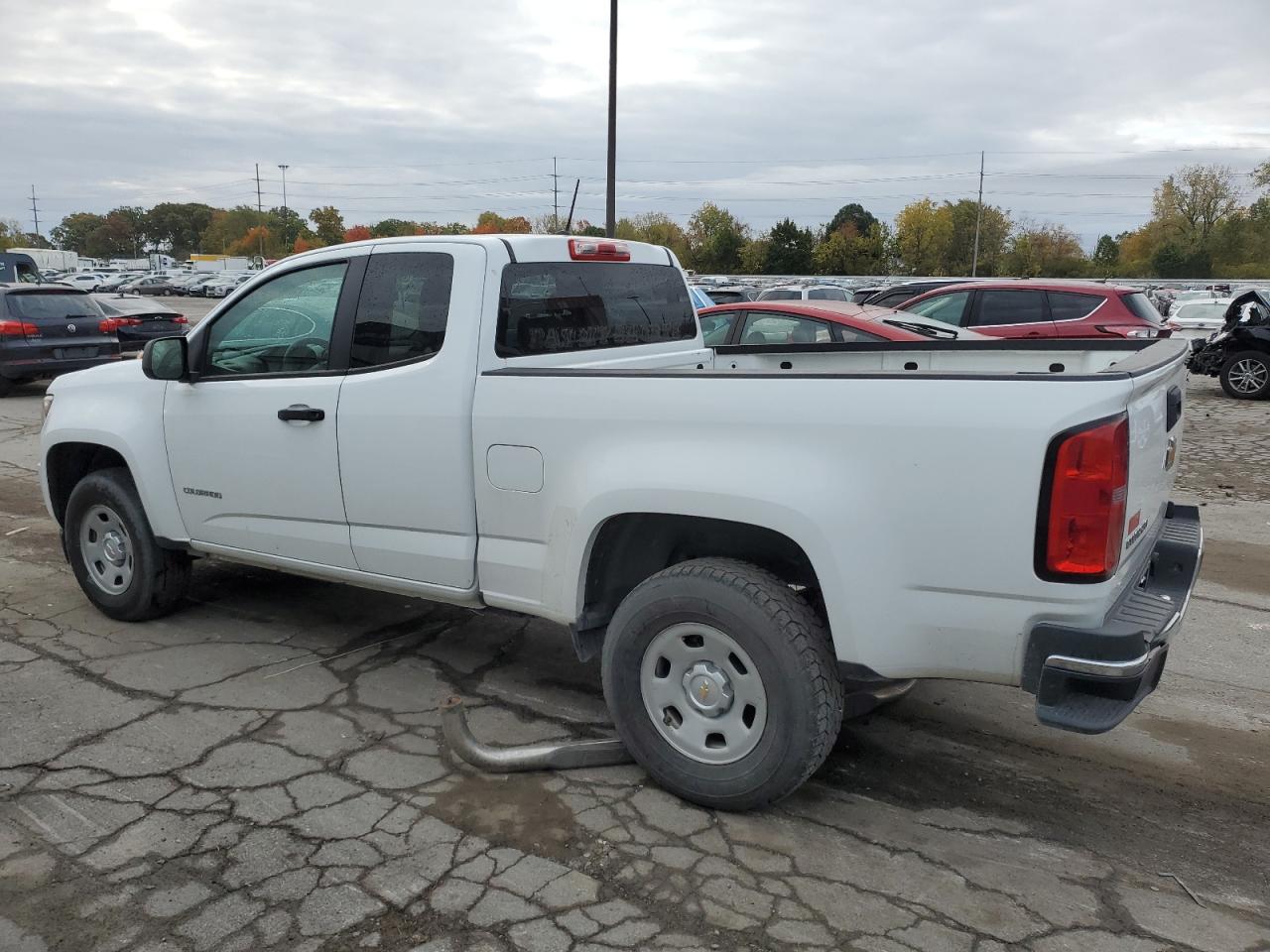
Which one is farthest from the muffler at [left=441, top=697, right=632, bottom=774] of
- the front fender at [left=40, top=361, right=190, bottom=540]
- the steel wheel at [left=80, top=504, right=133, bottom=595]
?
the steel wheel at [left=80, top=504, right=133, bottom=595]

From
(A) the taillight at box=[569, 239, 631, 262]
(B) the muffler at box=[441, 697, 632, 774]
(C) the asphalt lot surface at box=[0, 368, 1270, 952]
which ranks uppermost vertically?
(A) the taillight at box=[569, 239, 631, 262]

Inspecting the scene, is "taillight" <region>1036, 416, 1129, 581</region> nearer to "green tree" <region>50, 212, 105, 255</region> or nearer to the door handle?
the door handle

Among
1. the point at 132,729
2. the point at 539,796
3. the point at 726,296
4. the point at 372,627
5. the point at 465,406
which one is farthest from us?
the point at 726,296

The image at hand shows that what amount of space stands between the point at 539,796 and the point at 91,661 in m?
2.56

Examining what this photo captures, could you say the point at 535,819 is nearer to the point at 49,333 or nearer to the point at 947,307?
the point at 947,307

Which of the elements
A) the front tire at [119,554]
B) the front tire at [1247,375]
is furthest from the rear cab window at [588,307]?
the front tire at [1247,375]

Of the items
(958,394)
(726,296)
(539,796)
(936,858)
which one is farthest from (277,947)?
(726,296)

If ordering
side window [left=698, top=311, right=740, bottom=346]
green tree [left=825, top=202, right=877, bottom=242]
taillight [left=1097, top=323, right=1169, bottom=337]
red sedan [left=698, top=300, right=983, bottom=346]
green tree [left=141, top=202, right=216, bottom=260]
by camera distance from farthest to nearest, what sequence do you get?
green tree [left=141, top=202, right=216, bottom=260]
green tree [left=825, top=202, right=877, bottom=242]
taillight [left=1097, top=323, right=1169, bottom=337]
side window [left=698, top=311, right=740, bottom=346]
red sedan [left=698, top=300, right=983, bottom=346]

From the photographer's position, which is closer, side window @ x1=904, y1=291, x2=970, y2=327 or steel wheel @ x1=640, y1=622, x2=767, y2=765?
steel wheel @ x1=640, y1=622, x2=767, y2=765

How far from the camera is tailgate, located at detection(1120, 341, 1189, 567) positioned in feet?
9.34

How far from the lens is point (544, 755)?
3.70 meters

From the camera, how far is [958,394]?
2771mm

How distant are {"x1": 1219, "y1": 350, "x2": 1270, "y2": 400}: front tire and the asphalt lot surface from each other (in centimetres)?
1099

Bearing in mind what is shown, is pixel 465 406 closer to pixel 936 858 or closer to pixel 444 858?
pixel 444 858
